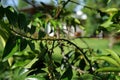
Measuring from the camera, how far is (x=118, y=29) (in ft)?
4.49

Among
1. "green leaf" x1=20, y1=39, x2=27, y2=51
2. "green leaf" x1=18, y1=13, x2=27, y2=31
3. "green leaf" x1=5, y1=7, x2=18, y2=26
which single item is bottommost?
"green leaf" x1=20, y1=39, x2=27, y2=51

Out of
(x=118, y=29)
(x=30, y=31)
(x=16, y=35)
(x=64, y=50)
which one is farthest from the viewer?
(x=64, y=50)

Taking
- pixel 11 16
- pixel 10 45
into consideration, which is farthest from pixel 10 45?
pixel 11 16

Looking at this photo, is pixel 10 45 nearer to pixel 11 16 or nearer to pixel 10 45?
pixel 10 45

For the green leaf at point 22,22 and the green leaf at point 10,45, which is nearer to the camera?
the green leaf at point 10,45

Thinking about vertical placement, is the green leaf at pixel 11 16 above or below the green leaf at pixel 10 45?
above

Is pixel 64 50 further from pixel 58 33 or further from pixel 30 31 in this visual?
pixel 30 31

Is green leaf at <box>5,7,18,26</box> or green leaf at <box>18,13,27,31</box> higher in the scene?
green leaf at <box>5,7,18,26</box>

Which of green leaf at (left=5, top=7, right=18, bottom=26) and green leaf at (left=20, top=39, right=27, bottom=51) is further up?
green leaf at (left=5, top=7, right=18, bottom=26)

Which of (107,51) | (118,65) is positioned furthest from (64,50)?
(118,65)

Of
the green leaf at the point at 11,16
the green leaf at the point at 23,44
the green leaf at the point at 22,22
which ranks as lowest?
the green leaf at the point at 23,44

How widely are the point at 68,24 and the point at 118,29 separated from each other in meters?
0.55

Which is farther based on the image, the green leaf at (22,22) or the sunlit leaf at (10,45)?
the green leaf at (22,22)

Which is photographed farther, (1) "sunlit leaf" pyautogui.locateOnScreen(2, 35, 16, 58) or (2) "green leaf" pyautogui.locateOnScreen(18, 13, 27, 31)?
(2) "green leaf" pyautogui.locateOnScreen(18, 13, 27, 31)
